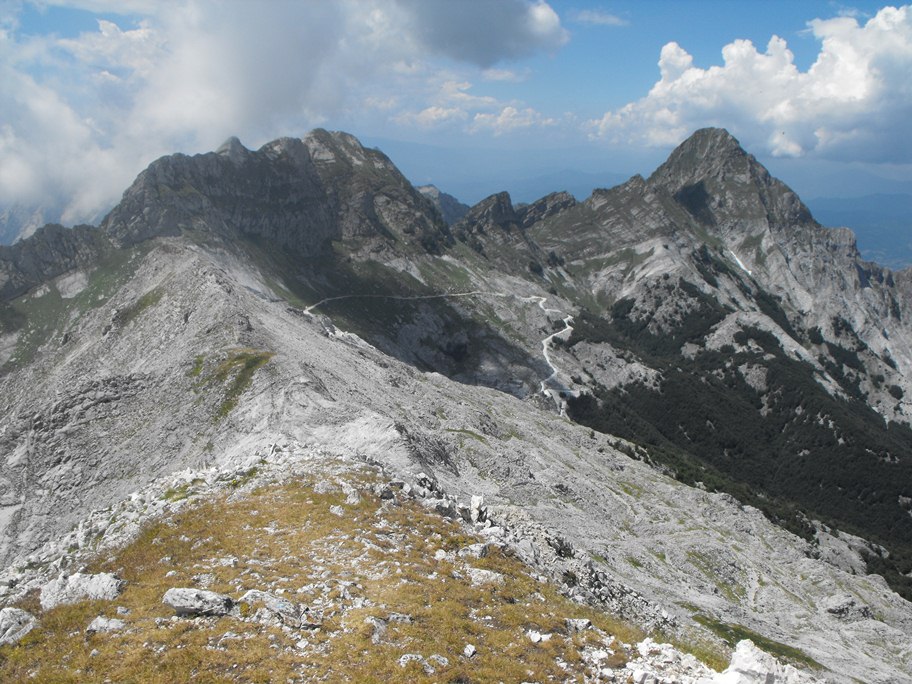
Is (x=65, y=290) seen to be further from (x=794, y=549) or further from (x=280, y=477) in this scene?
(x=794, y=549)

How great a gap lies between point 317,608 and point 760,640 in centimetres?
4813

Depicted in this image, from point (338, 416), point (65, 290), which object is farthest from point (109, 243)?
Answer: point (338, 416)

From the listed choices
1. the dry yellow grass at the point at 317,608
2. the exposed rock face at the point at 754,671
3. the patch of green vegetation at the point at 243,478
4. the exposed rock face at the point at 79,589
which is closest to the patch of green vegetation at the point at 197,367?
the patch of green vegetation at the point at 243,478

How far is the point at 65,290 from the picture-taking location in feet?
556

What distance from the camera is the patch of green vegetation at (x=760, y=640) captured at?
5106 centimetres

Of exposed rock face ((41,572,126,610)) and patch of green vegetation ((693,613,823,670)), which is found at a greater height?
exposed rock face ((41,572,126,610))

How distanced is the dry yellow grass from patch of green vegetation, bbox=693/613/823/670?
99.1 ft

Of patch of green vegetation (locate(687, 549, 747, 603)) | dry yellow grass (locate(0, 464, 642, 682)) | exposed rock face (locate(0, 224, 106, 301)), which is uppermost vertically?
exposed rock face (locate(0, 224, 106, 301))

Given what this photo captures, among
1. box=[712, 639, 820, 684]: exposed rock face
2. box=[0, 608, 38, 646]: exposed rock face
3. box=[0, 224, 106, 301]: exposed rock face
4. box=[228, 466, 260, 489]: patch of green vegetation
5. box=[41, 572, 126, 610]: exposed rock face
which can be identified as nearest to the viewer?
box=[712, 639, 820, 684]: exposed rock face

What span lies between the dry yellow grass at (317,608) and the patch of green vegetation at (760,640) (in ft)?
99.1

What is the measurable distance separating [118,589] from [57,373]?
4540 inches

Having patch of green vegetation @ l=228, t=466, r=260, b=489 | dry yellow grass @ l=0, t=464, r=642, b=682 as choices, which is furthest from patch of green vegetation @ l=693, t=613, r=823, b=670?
patch of green vegetation @ l=228, t=466, r=260, b=489

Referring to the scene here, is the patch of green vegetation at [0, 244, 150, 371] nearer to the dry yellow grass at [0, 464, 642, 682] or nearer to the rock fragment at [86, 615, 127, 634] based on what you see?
the dry yellow grass at [0, 464, 642, 682]

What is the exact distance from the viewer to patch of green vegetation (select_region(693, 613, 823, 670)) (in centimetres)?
5106
